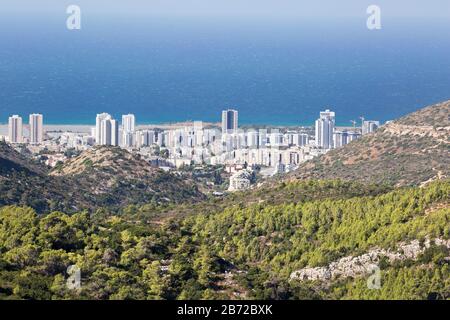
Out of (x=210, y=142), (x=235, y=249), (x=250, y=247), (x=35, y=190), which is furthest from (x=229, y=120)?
(x=250, y=247)

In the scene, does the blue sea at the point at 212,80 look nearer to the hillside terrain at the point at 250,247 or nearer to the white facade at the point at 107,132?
the white facade at the point at 107,132

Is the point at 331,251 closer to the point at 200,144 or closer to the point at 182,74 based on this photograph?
the point at 200,144

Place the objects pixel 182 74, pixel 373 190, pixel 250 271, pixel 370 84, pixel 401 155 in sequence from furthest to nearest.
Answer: pixel 182 74
pixel 370 84
pixel 401 155
pixel 373 190
pixel 250 271

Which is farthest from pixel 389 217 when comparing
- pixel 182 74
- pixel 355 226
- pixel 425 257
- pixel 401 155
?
pixel 182 74

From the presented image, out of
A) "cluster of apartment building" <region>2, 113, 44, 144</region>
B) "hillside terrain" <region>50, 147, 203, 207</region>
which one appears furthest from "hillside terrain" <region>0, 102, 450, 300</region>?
"cluster of apartment building" <region>2, 113, 44, 144</region>

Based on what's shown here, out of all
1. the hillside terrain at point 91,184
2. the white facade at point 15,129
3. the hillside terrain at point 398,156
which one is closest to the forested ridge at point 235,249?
the hillside terrain at point 91,184

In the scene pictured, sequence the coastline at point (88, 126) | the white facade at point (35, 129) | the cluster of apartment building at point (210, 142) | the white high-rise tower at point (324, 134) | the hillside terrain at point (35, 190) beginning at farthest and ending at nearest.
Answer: the coastline at point (88, 126), the white facade at point (35, 129), the white high-rise tower at point (324, 134), the cluster of apartment building at point (210, 142), the hillside terrain at point (35, 190)

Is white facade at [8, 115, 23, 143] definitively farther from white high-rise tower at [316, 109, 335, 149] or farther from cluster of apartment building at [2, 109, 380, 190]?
white high-rise tower at [316, 109, 335, 149]
